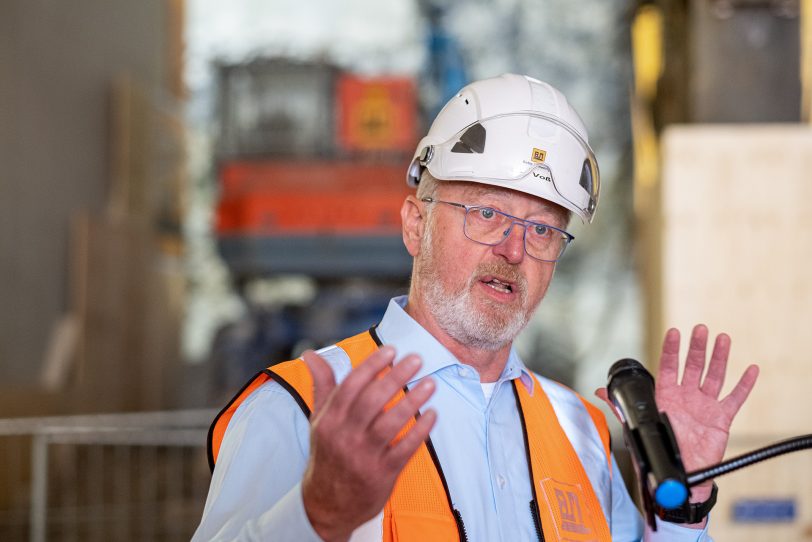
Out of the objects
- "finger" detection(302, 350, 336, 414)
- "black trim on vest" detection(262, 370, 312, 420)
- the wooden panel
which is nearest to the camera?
"finger" detection(302, 350, 336, 414)

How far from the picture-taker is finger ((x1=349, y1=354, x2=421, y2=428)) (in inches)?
59.4

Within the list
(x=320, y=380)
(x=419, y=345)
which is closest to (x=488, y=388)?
(x=419, y=345)

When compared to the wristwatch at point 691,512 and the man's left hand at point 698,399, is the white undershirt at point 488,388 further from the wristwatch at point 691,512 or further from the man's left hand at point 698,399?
the wristwatch at point 691,512

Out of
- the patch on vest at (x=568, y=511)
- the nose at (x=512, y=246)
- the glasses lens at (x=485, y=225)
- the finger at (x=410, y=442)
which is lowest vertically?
the patch on vest at (x=568, y=511)

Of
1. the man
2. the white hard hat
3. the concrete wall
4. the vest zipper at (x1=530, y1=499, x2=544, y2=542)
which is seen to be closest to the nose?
the man

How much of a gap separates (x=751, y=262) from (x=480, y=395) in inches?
118

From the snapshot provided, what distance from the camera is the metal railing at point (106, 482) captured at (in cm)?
719

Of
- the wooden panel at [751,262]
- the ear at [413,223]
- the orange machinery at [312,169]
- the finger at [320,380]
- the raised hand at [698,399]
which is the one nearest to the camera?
the finger at [320,380]

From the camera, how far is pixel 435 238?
248 cm

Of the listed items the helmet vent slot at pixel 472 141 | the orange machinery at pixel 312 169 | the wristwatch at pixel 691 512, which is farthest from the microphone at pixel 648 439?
the orange machinery at pixel 312 169

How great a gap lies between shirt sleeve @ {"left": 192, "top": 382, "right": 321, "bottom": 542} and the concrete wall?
7.31 meters

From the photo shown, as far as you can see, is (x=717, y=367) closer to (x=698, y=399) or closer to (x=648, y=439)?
(x=698, y=399)

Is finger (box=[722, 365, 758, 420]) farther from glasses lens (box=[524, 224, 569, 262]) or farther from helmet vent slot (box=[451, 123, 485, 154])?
helmet vent slot (box=[451, 123, 485, 154])

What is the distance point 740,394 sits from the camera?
7.60 ft
